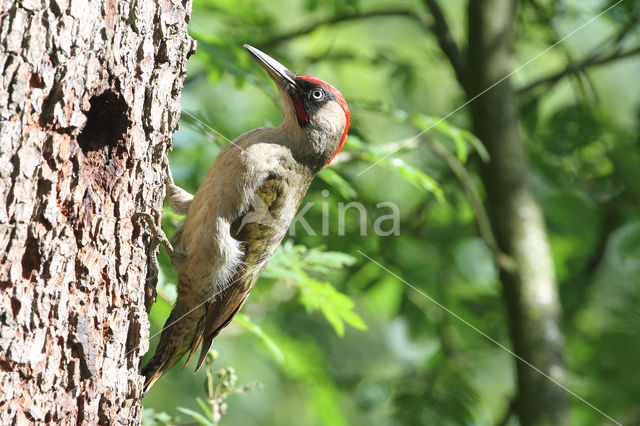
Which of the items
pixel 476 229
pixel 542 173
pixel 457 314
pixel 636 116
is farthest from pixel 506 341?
pixel 636 116

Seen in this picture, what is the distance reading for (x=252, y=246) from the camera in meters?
3.57

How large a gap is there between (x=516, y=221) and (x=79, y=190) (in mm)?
4078

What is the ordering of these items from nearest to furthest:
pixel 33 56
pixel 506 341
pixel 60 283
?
pixel 33 56 < pixel 60 283 < pixel 506 341

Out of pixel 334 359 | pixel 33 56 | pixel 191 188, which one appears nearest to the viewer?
pixel 33 56

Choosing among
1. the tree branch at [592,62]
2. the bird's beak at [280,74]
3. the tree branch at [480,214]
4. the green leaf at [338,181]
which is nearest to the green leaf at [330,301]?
the green leaf at [338,181]

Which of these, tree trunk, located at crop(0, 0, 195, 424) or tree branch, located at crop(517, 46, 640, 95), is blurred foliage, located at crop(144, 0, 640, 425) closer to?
tree branch, located at crop(517, 46, 640, 95)

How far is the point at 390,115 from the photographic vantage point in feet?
12.9

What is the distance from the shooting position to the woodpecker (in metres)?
3.38

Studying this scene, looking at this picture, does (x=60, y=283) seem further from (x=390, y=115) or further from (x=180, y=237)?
(x=390, y=115)

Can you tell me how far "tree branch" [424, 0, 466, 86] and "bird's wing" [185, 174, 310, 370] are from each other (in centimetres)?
297

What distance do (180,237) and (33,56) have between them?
5.38ft

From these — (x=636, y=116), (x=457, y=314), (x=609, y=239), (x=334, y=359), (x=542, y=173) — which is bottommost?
(x=334, y=359)

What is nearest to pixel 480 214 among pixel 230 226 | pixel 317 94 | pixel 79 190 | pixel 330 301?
pixel 317 94

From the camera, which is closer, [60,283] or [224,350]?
[60,283]
